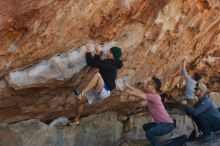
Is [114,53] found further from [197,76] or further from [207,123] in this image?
[197,76]

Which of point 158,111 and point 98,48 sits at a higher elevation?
point 98,48

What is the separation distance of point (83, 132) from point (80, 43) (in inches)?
131

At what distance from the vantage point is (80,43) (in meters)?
9.46

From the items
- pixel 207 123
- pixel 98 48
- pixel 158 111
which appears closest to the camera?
pixel 98 48

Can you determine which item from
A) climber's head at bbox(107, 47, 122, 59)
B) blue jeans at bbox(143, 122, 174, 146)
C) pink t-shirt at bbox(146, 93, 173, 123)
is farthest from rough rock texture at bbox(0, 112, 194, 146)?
climber's head at bbox(107, 47, 122, 59)

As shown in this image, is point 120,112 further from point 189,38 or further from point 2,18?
point 2,18

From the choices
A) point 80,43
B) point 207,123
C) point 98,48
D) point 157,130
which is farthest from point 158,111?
point 80,43

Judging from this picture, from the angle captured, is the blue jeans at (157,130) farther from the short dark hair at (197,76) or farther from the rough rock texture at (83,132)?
the short dark hair at (197,76)

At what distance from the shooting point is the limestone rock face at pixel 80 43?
8586 mm

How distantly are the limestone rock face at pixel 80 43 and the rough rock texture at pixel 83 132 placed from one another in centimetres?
24

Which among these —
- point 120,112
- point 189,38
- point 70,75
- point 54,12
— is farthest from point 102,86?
point 120,112

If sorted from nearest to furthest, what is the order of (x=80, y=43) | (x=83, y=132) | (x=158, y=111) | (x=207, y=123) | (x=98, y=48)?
1. (x=80, y=43)
2. (x=98, y=48)
3. (x=158, y=111)
4. (x=207, y=123)
5. (x=83, y=132)


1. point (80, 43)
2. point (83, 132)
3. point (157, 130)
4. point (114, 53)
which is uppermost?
point (80, 43)

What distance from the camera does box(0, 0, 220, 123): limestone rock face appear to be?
28.2 ft
